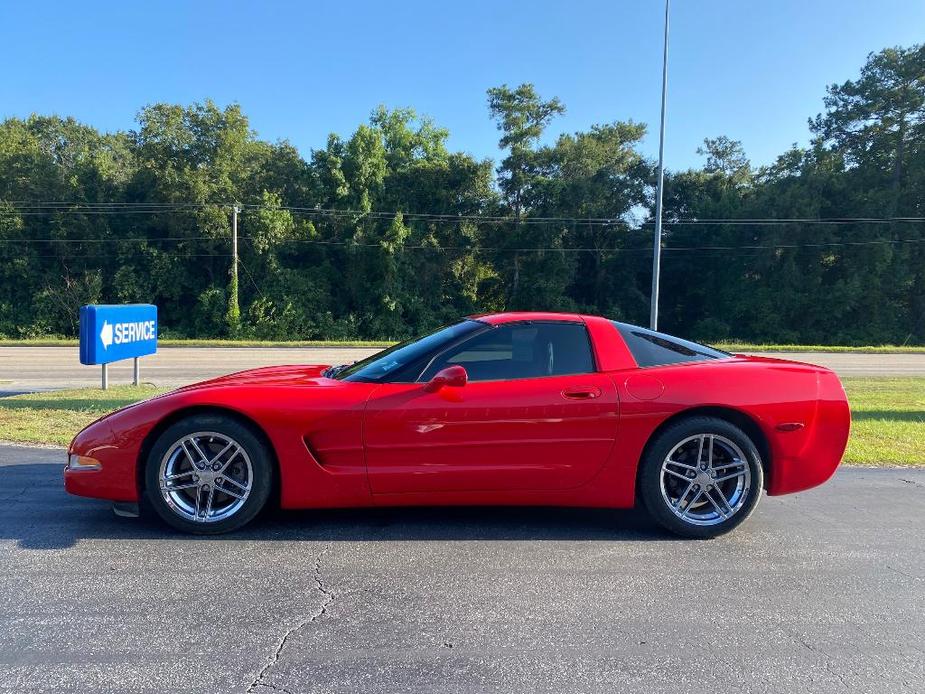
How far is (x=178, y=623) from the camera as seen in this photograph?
2.71 meters

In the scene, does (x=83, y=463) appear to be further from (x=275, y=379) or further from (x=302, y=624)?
(x=302, y=624)

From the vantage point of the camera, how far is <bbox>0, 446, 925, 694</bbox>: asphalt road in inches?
92.8

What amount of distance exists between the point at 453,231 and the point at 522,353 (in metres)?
33.3

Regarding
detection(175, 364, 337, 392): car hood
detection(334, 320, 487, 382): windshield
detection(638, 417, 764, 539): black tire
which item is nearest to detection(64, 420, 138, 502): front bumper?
detection(175, 364, 337, 392): car hood

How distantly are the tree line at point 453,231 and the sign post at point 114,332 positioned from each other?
853 inches

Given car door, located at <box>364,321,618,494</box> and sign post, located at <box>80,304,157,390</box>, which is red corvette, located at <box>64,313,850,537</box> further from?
sign post, located at <box>80,304,157,390</box>

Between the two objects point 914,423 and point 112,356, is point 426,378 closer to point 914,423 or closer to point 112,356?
point 914,423

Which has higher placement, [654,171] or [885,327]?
[654,171]

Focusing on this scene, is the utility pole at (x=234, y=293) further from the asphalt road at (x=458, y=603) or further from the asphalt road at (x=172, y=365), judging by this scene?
the asphalt road at (x=458, y=603)

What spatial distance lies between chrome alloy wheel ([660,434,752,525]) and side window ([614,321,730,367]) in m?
0.55

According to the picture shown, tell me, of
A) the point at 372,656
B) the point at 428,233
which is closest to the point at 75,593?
the point at 372,656

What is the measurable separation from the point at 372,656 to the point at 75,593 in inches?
61.6

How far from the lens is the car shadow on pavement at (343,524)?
3.69 m

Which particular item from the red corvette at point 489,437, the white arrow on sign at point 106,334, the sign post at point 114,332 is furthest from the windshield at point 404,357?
the white arrow on sign at point 106,334
